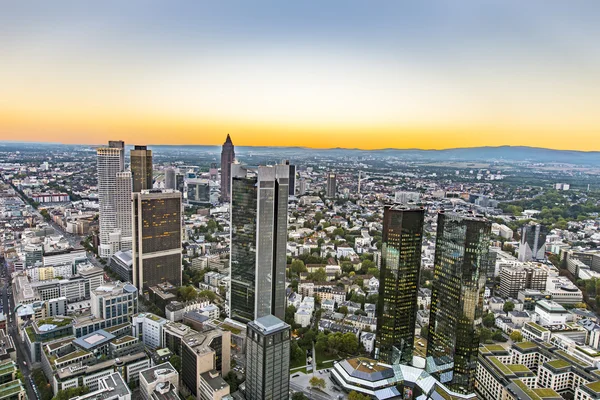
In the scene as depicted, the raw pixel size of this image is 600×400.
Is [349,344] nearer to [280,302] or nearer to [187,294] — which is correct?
[280,302]

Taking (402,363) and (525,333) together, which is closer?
(402,363)

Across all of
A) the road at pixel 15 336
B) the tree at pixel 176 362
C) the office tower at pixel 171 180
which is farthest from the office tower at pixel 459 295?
the office tower at pixel 171 180

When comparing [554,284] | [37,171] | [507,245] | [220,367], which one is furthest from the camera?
[37,171]

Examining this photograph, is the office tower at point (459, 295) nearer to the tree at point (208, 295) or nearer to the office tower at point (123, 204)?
the tree at point (208, 295)

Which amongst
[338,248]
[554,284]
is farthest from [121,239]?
[554,284]

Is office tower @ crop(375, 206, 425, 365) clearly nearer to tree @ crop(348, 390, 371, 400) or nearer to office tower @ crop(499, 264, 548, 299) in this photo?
tree @ crop(348, 390, 371, 400)

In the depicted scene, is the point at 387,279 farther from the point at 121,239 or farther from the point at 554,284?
the point at 121,239
